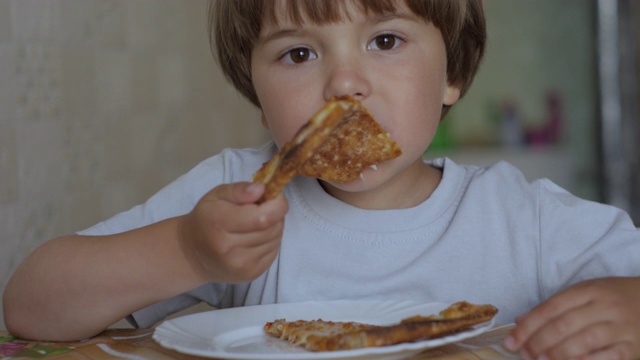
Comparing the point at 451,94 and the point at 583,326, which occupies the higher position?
A: the point at 451,94

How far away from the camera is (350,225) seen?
1.33 metres

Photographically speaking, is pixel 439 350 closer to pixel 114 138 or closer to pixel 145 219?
pixel 145 219

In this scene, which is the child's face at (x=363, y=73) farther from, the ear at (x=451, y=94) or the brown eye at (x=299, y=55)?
the ear at (x=451, y=94)

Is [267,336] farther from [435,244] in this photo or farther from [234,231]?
[435,244]

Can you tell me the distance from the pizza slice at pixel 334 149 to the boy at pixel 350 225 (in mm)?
57

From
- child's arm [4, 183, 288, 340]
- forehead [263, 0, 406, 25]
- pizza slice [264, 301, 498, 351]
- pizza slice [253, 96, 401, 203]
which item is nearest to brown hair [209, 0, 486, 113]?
forehead [263, 0, 406, 25]

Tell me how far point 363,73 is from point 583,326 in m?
0.46

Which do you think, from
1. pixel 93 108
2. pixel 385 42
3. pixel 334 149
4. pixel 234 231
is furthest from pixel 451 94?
pixel 93 108

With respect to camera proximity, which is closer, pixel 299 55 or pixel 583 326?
pixel 583 326

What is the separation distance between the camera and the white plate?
0.78 meters

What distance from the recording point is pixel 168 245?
1.04 meters

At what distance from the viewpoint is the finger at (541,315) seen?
837mm

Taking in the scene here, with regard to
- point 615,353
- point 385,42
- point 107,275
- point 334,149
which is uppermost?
point 385,42

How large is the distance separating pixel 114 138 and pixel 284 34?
98 cm
